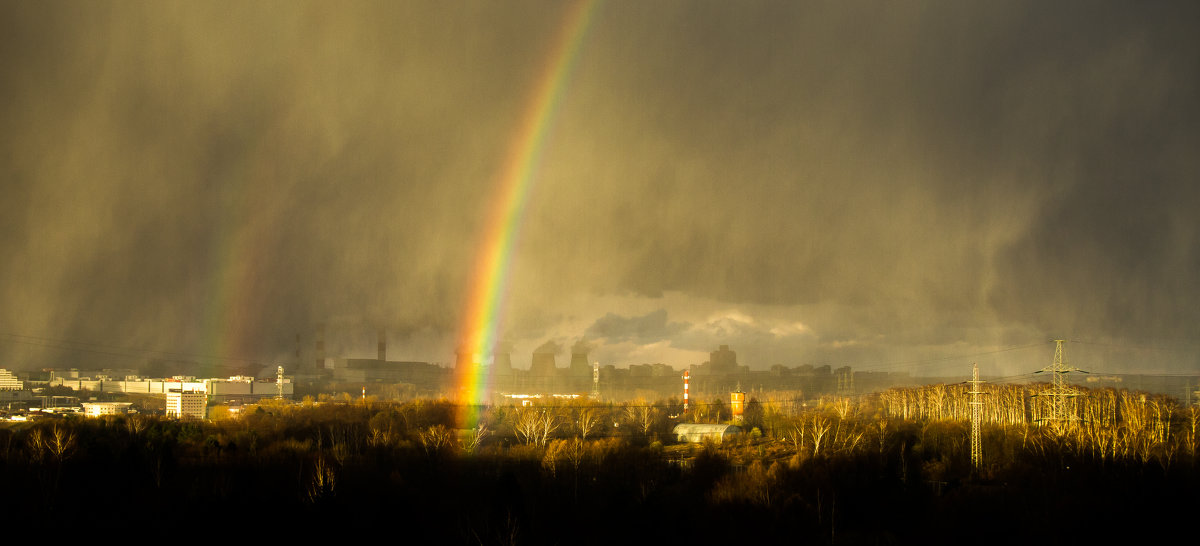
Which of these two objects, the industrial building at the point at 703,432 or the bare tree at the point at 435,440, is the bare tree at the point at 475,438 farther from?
the industrial building at the point at 703,432

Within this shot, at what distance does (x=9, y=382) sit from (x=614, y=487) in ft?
458

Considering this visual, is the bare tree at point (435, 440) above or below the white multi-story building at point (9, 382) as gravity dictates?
above

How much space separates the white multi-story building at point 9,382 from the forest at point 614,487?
96474 mm

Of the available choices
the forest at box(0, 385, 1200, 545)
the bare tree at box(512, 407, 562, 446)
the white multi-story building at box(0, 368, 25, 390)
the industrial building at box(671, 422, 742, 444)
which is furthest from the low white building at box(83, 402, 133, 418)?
the industrial building at box(671, 422, 742, 444)

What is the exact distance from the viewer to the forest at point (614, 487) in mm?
27531

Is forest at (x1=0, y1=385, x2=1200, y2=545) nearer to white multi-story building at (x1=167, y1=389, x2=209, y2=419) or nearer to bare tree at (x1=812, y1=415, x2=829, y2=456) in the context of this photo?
bare tree at (x1=812, y1=415, x2=829, y2=456)

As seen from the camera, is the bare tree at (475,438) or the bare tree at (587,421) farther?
the bare tree at (587,421)

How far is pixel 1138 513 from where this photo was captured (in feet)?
90.1

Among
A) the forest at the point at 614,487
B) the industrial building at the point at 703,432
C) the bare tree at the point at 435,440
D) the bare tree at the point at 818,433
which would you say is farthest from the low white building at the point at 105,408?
the bare tree at the point at 818,433

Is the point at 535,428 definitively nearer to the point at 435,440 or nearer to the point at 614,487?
the point at 435,440

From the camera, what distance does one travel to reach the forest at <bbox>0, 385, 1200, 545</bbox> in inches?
1084

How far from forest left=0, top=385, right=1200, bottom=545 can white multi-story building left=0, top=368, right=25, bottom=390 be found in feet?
317

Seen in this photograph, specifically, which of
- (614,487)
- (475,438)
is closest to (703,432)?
(475,438)

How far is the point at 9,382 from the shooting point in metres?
134
